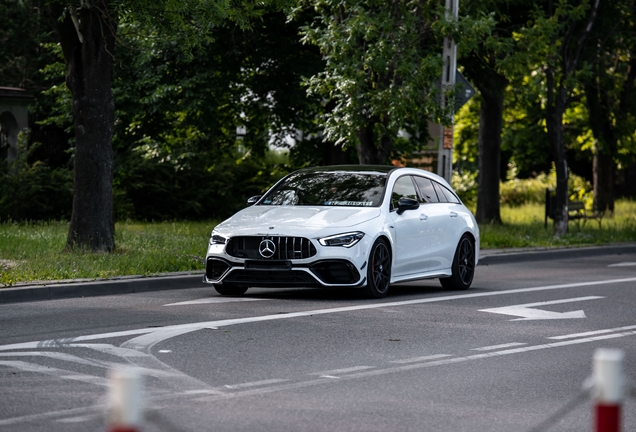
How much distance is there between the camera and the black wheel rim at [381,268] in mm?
12844

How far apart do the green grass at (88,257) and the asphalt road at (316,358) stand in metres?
1.05

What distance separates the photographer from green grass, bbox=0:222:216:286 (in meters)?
14.0

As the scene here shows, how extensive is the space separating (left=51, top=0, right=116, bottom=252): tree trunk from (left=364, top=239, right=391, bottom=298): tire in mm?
5591

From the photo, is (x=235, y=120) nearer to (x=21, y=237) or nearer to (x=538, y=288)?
(x=21, y=237)

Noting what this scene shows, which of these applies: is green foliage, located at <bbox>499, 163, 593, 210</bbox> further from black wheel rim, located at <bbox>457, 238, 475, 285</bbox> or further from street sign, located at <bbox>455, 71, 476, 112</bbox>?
black wheel rim, located at <bbox>457, 238, 475, 285</bbox>

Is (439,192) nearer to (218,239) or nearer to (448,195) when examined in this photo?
(448,195)

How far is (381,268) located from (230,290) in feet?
5.76

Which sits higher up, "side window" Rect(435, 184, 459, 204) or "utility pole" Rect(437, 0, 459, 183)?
"utility pole" Rect(437, 0, 459, 183)

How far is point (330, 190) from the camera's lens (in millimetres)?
13742

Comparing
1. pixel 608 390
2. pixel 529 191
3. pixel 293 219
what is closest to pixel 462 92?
pixel 293 219

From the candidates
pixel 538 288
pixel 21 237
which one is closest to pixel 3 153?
pixel 21 237

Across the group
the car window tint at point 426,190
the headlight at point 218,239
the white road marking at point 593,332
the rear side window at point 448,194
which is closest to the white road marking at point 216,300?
the headlight at point 218,239

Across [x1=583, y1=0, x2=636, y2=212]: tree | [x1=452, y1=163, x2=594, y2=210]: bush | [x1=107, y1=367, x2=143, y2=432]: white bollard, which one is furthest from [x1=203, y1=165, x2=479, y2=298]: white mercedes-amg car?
[x1=452, y1=163, x2=594, y2=210]: bush

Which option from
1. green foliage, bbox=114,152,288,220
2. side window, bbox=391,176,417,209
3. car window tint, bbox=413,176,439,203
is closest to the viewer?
side window, bbox=391,176,417,209
